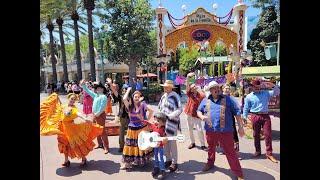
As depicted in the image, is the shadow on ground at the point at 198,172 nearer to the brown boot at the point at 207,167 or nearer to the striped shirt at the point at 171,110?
the brown boot at the point at 207,167

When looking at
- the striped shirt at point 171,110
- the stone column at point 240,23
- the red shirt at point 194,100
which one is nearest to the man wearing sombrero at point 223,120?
the striped shirt at point 171,110

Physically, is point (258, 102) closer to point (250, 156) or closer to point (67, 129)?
point (250, 156)

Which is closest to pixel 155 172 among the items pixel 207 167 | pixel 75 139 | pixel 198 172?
pixel 198 172

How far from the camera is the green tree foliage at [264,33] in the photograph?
2302 centimetres

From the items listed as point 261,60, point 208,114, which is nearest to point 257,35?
point 261,60

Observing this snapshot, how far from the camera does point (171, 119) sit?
5.78 meters

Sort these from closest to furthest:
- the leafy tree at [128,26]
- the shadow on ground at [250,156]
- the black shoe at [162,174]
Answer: the black shoe at [162,174]
the shadow on ground at [250,156]
the leafy tree at [128,26]

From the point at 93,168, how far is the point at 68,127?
814 mm

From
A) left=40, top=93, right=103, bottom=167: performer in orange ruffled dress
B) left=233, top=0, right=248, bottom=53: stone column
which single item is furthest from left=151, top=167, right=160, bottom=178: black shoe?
left=233, top=0, right=248, bottom=53: stone column

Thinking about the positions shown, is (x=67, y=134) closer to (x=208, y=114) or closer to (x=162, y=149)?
(x=162, y=149)

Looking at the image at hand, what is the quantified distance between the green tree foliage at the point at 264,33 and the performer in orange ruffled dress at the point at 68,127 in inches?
689
